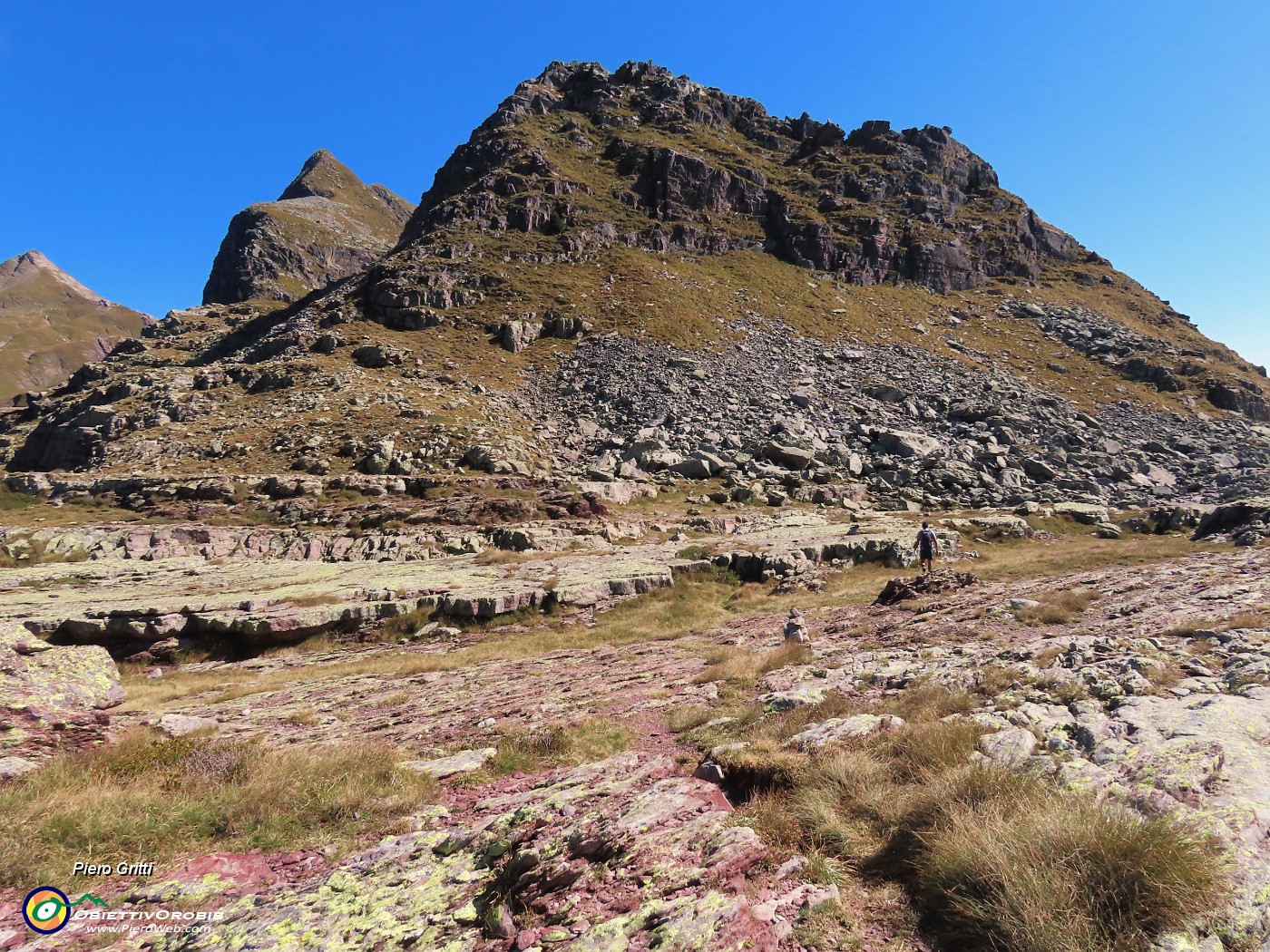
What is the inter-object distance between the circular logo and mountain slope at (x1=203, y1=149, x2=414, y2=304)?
141419 mm

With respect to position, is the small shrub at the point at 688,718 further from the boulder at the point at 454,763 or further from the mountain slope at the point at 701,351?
the mountain slope at the point at 701,351

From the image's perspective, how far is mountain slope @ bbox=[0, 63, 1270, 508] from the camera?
39.5 m

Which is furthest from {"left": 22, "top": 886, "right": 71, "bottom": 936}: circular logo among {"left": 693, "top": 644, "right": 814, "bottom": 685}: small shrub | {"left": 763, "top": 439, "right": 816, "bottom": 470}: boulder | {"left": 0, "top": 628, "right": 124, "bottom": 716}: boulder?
{"left": 763, "top": 439, "right": 816, "bottom": 470}: boulder

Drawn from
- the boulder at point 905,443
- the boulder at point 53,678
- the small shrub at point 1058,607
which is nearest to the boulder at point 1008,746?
the small shrub at point 1058,607

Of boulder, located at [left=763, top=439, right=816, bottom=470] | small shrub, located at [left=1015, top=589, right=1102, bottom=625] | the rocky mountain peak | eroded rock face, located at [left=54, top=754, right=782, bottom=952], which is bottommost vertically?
eroded rock face, located at [left=54, top=754, right=782, bottom=952]

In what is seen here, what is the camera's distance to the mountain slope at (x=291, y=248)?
126 m

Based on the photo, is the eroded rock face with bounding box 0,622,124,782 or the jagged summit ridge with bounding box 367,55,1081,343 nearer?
the eroded rock face with bounding box 0,622,124,782

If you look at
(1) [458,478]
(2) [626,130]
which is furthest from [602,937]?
(2) [626,130]

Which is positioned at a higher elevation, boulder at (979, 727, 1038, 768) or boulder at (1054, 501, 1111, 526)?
boulder at (1054, 501, 1111, 526)

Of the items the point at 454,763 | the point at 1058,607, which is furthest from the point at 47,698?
the point at 1058,607

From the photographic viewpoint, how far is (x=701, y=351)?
182 feet

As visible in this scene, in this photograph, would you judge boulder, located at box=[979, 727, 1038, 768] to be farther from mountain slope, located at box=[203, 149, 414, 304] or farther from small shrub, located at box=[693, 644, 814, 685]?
mountain slope, located at box=[203, 149, 414, 304]

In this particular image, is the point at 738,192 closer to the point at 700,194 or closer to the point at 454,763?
the point at 700,194

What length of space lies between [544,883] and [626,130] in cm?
11524
